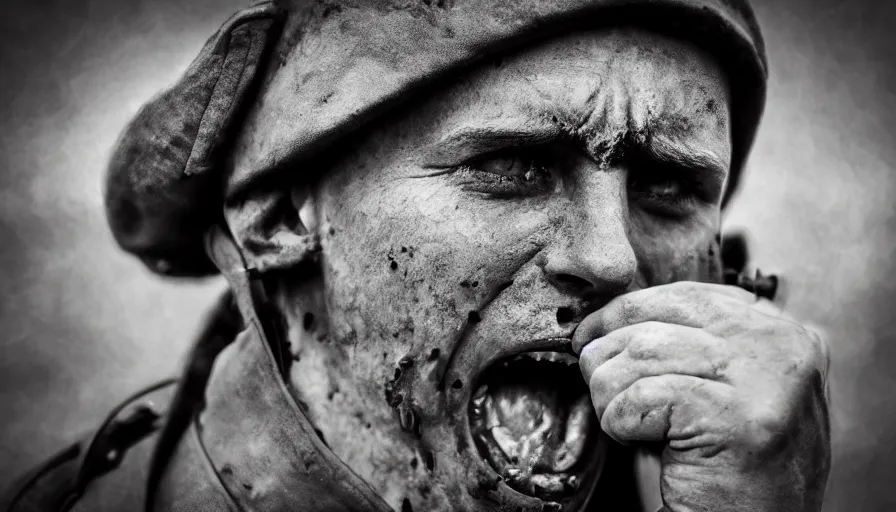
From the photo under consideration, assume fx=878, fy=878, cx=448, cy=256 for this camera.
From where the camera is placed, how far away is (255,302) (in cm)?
204

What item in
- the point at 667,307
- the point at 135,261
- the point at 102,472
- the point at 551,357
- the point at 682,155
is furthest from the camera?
the point at 135,261

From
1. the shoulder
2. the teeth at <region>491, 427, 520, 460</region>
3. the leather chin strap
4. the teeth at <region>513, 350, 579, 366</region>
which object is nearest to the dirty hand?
the teeth at <region>513, 350, 579, 366</region>

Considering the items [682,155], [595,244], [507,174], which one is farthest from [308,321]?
[682,155]

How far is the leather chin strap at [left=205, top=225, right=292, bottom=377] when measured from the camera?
2.03 m

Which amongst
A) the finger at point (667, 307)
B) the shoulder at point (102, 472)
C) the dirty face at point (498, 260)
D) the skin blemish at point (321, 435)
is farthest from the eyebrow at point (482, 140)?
the shoulder at point (102, 472)

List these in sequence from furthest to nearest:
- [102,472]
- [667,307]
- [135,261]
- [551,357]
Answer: [135,261]
[102,472]
[551,357]
[667,307]

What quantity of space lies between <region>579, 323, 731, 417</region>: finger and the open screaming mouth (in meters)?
0.15

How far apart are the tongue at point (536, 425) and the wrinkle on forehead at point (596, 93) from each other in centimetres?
50

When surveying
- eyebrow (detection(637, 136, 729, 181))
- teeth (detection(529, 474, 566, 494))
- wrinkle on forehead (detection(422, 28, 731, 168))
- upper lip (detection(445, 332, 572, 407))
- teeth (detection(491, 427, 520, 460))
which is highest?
wrinkle on forehead (detection(422, 28, 731, 168))

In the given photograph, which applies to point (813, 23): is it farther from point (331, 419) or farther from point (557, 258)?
point (331, 419)

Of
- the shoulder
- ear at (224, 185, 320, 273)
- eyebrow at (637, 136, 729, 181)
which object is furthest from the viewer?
the shoulder

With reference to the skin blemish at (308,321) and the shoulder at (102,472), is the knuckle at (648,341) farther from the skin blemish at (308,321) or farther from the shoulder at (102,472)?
the shoulder at (102,472)

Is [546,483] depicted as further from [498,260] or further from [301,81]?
[301,81]

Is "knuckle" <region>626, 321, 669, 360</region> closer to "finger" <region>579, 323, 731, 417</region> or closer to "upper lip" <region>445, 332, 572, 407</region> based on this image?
"finger" <region>579, 323, 731, 417</region>
